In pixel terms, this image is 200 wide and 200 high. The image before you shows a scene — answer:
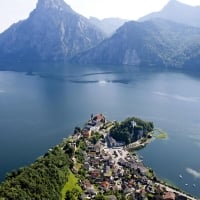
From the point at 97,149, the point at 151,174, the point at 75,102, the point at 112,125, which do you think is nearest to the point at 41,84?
the point at 75,102

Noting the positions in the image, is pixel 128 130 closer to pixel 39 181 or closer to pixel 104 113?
pixel 104 113

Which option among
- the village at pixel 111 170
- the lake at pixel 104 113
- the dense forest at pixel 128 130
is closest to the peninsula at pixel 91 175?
the village at pixel 111 170

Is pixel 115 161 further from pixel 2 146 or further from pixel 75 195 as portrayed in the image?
pixel 2 146

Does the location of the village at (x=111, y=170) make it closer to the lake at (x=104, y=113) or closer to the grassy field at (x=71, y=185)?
the grassy field at (x=71, y=185)

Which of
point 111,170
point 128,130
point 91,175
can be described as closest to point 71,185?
point 91,175

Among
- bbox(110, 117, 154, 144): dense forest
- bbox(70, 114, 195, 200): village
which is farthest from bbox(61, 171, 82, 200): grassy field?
bbox(110, 117, 154, 144): dense forest

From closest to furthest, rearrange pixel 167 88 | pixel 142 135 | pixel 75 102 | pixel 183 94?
pixel 142 135 → pixel 75 102 → pixel 183 94 → pixel 167 88
